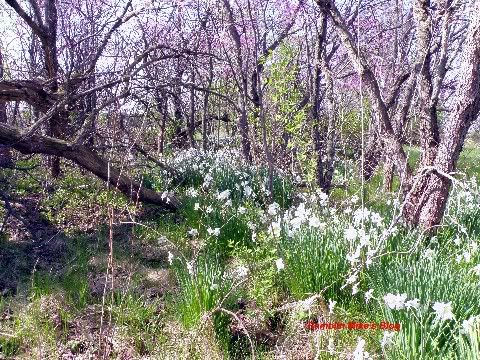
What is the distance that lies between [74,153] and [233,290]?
9.35 feet

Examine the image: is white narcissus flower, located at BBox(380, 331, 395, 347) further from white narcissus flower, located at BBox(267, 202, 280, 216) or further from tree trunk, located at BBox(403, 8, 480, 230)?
white narcissus flower, located at BBox(267, 202, 280, 216)

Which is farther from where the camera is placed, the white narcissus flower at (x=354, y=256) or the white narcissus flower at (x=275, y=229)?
the white narcissus flower at (x=275, y=229)

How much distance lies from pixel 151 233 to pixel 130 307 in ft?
5.57

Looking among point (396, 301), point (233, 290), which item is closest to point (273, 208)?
point (233, 290)

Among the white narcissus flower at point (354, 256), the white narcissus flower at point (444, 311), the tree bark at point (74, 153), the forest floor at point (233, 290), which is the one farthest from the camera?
the tree bark at point (74, 153)

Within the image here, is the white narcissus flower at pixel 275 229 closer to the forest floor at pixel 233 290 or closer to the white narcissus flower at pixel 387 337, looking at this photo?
the forest floor at pixel 233 290

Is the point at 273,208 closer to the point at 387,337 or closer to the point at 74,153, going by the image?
the point at 387,337

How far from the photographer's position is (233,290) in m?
2.98

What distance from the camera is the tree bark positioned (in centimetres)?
461

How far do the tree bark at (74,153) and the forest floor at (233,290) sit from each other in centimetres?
73

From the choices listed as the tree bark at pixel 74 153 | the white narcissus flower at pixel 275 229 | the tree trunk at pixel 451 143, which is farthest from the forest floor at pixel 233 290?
the tree bark at pixel 74 153

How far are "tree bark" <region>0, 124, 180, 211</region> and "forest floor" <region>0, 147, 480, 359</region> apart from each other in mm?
733

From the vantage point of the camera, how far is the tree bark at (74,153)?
4.61 meters

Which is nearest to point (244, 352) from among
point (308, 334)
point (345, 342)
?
point (308, 334)
